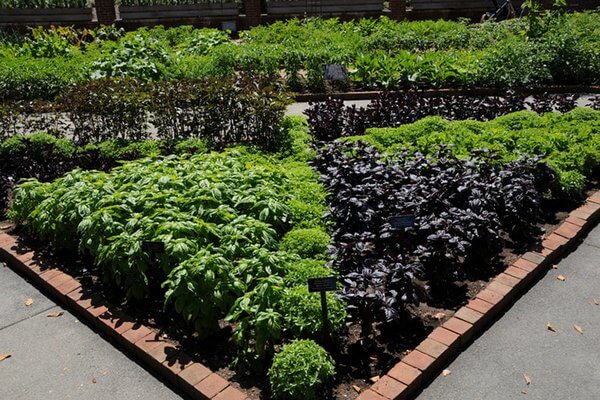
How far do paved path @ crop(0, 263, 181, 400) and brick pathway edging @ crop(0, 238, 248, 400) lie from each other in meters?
0.10

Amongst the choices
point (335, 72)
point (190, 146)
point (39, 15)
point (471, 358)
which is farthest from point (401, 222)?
point (39, 15)

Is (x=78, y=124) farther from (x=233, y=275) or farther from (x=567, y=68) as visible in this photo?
(x=567, y=68)

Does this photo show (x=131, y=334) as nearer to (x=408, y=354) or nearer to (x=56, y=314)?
(x=56, y=314)

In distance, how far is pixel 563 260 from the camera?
20.6 feet

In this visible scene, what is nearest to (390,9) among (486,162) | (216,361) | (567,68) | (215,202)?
(567,68)

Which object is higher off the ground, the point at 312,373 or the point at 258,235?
the point at 258,235

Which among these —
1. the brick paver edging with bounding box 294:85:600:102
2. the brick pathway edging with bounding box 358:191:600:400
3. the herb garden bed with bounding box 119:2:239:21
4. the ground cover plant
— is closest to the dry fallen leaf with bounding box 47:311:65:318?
the ground cover plant

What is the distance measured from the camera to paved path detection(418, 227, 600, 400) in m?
4.52

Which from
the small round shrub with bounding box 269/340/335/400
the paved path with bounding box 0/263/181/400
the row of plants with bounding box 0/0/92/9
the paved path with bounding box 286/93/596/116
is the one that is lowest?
the paved path with bounding box 0/263/181/400

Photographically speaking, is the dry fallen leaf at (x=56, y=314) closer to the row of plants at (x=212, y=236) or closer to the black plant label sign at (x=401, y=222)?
the row of plants at (x=212, y=236)

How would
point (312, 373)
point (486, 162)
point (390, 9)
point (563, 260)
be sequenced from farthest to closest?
1. point (390, 9)
2. point (486, 162)
3. point (563, 260)
4. point (312, 373)

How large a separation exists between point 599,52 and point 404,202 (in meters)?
8.29

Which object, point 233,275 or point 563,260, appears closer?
point 233,275

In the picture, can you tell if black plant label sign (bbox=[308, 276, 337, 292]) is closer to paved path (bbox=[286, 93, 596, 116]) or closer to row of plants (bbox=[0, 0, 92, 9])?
paved path (bbox=[286, 93, 596, 116])
